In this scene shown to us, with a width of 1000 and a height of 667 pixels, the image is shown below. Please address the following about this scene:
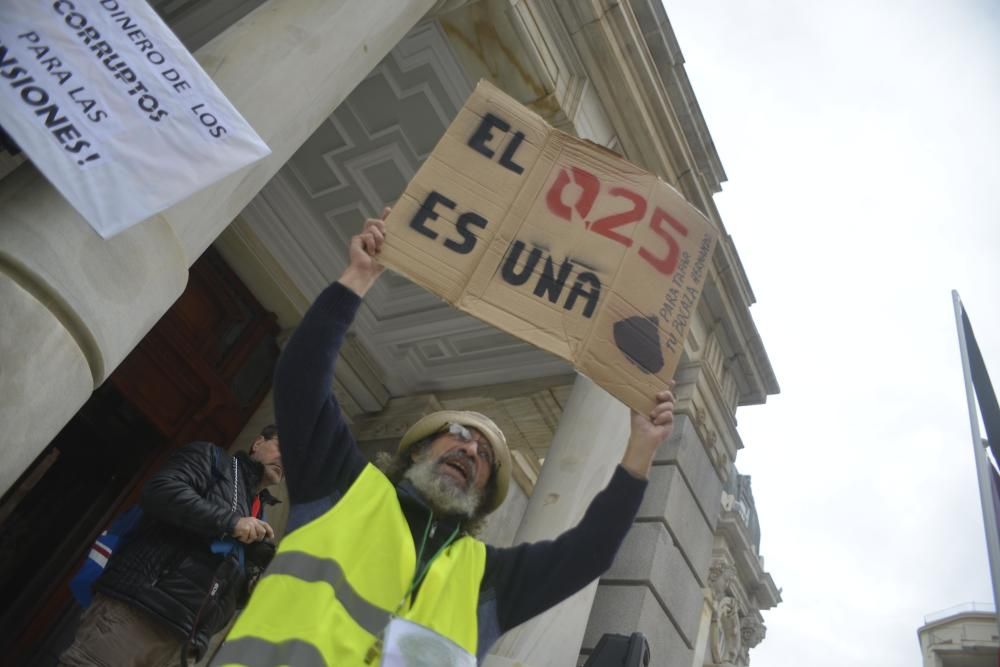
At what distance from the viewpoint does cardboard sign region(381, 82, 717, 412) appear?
293cm

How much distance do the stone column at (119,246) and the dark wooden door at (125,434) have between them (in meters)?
3.95

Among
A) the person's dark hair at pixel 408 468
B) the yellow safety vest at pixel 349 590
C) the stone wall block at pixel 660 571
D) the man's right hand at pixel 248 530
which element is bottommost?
the yellow safety vest at pixel 349 590

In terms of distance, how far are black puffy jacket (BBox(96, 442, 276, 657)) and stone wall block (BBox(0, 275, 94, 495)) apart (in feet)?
2.50

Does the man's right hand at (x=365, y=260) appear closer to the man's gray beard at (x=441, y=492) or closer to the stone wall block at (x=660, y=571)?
the man's gray beard at (x=441, y=492)

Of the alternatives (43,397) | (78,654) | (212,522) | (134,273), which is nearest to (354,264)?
(134,273)

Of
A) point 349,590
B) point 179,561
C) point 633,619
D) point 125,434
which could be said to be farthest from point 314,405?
point 125,434

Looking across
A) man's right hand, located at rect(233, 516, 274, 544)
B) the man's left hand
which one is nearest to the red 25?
the man's left hand

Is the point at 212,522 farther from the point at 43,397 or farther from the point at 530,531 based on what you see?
the point at 530,531

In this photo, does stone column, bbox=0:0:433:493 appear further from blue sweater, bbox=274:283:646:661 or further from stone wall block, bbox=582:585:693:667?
stone wall block, bbox=582:585:693:667

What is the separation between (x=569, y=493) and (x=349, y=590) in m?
3.16

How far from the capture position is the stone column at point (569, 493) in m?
4.54

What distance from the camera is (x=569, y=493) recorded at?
16.8ft

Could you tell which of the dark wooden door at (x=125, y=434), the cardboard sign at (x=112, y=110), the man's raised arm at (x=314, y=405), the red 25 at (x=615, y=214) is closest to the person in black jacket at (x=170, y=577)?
the man's raised arm at (x=314, y=405)

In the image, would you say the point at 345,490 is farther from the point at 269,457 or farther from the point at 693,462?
the point at 693,462
